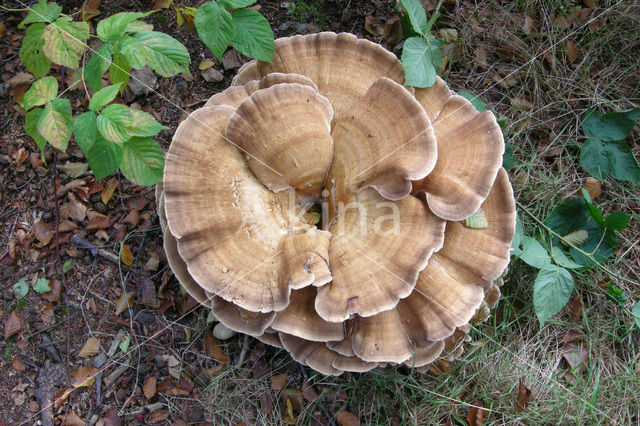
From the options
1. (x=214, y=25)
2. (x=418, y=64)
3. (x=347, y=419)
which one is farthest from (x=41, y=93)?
(x=347, y=419)

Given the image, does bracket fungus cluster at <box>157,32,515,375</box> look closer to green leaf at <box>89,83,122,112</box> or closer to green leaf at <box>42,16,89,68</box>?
green leaf at <box>89,83,122,112</box>

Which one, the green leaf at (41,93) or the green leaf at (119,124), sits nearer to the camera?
the green leaf at (119,124)

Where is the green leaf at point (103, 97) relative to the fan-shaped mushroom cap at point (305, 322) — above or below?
above

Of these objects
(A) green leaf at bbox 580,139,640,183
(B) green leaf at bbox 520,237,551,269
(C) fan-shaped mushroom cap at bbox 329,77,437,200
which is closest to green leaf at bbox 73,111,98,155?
(C) fan-shaped mushroom cap at bbox 329,77,437,200

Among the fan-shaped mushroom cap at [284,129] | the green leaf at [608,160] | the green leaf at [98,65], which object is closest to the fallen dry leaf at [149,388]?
the fan-shaped mushroom cap at [284,129]

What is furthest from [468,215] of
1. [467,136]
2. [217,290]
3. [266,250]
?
[217,290]

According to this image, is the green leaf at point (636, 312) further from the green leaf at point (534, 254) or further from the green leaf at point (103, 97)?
the green leaf at point (103, 97)
